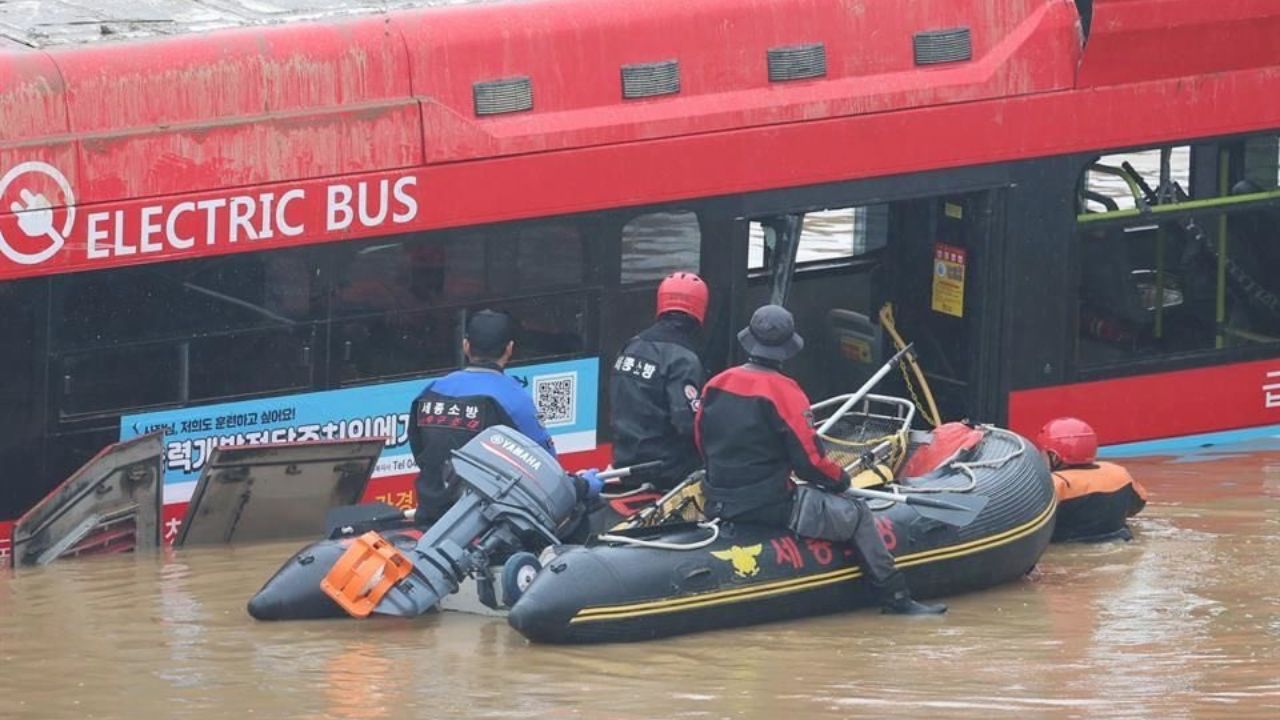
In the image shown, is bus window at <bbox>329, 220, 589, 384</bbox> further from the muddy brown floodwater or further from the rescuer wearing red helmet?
the rescuer wearing red helmet

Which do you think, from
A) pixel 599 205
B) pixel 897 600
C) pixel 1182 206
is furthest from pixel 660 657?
pixel 1182 206

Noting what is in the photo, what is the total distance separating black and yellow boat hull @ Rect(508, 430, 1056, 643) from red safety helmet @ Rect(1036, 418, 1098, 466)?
0.58m

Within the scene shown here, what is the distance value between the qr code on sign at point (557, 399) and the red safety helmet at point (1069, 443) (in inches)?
88.1

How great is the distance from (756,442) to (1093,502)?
2.44 metres

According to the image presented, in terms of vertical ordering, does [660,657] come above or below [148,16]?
below

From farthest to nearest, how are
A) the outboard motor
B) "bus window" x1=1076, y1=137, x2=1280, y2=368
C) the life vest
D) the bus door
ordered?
1. "bus window" x1=1076, y1=137, x2=1280, y2=368
2. the bus door
3. the life vest
4. the outboard motor

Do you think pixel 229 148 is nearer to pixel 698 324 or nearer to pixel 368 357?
pixel 368 357

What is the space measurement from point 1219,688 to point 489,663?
8.52ft

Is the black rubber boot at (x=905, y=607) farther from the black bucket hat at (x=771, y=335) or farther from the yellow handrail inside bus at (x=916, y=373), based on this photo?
the yellow handrail inside bus at (x=916, y=373)

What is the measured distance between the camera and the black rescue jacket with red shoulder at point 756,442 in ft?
31.7

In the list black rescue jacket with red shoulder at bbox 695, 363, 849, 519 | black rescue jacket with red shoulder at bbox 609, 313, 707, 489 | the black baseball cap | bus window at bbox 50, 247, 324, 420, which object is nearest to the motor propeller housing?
the black baseball cap

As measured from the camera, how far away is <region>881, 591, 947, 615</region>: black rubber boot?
33.2ft

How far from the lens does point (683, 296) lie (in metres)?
10.7

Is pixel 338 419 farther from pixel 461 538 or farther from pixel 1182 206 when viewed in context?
pixel 1182 206
